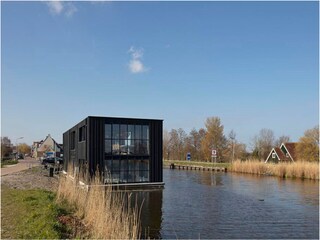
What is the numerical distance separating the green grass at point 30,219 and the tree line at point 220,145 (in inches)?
1292

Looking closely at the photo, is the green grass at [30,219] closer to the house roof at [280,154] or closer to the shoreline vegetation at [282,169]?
the shoreline vegetation at [282,169]

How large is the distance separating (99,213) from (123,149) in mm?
12840

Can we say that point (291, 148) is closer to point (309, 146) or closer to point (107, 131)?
point (309, 146)

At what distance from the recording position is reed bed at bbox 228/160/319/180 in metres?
28.8

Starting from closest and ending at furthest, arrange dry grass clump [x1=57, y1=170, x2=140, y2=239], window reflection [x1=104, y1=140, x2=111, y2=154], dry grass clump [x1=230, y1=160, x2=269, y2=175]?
dry grass clump [x1=57, y1=170, x2=140, y2=239], window reflection [x1=104, y1=140, x2=111, y2=154], dry grass clump [x1=230, y1=160, x2=269, y2=175]

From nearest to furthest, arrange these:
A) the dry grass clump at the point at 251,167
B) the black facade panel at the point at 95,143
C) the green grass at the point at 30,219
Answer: the green grass at the point at 30,219 → the black facade panel at the point at 95,143 → the dry grass clump at the point at 251,167

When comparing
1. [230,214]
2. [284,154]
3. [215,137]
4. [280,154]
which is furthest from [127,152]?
[215,137]

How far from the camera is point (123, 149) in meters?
21.5

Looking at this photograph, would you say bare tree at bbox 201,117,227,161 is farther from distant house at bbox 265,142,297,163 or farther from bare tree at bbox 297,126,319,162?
bare tree at bbox 297,126,319,162

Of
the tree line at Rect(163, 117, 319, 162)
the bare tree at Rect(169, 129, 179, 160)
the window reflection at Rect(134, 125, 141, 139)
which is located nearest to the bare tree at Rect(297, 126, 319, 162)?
the tree line at Rect(163, 117, 319, 162)

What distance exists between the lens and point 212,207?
1522 cm

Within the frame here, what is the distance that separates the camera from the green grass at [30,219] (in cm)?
700

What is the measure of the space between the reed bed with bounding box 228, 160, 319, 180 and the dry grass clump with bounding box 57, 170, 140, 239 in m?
22.7

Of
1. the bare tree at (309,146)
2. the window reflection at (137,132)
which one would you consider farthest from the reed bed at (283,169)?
the window reflection at (137,132)
